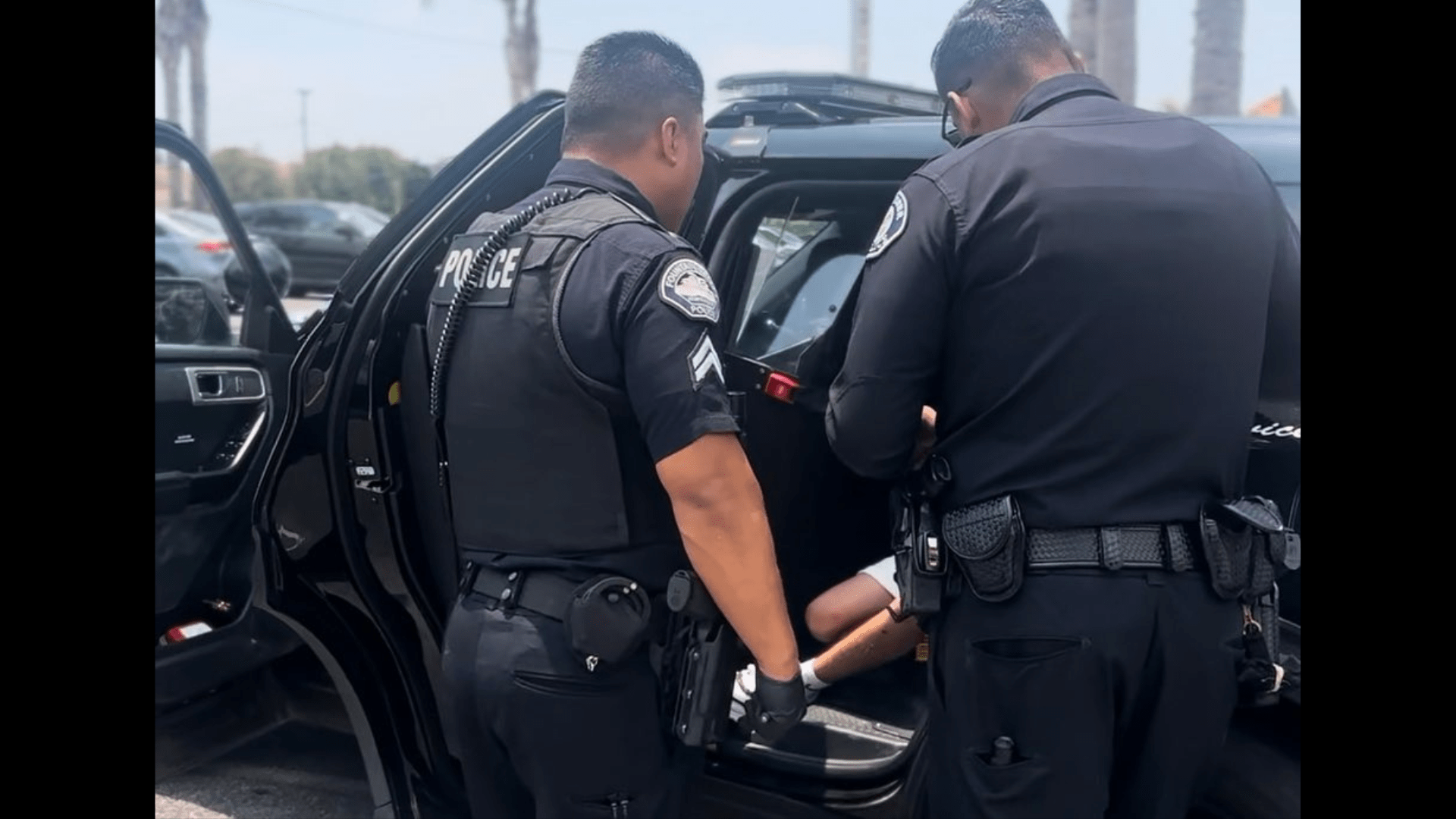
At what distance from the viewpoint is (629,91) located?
7.20 ft

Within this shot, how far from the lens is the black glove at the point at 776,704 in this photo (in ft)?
6.74

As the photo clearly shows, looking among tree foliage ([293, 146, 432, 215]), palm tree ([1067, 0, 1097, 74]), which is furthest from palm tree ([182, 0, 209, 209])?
palm tree ([1067, 0, 1097, 74])

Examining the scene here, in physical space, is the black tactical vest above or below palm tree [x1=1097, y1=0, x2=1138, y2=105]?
below

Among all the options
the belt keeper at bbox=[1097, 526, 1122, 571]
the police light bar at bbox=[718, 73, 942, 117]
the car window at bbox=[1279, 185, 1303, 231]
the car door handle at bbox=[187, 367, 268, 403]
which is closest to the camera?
the belt keeper at bbox=[1097, 526, 1122, 571]

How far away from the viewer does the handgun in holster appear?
2.07m

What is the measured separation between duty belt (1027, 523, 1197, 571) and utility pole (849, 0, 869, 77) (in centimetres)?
1437

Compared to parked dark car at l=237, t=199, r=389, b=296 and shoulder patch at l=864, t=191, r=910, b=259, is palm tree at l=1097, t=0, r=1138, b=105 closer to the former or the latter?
shoulder patch at l=864, t=191, r=910, b=259

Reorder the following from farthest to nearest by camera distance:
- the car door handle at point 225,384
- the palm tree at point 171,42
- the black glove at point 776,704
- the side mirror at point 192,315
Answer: the palm tree at point 171,42
the side mirror at point 192,315
the car door handle at point 225,384
the black glove at point 776,704

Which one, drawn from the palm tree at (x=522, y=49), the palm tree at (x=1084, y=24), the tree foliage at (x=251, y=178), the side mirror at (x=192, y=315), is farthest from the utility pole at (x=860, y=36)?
the tree foliage at (x=251, y=178)

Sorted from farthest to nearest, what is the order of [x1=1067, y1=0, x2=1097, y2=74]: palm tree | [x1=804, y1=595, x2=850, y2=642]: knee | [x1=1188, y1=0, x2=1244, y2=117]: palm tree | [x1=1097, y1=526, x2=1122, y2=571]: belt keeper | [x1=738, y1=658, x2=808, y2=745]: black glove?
[x1=1067, y1=0, x2=1097, y2=74]: palm tree
[x1=1188, y1=0, x2=1244, y2=117]: palm tree
[x1=804, y1=595, x2=850, y2=642]: knee
[x1=738, y1=658, x2=808, y2=745]: black glove
[x1=1097, y1=526, x2=1122, y2=571]: belt keeper

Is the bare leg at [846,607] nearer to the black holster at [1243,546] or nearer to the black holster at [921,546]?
the black holster at [921,546]

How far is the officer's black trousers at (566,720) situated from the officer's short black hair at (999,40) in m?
1.04
